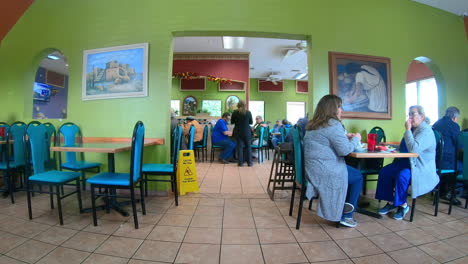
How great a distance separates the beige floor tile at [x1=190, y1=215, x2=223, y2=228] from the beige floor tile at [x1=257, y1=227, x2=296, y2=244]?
1.40 ft

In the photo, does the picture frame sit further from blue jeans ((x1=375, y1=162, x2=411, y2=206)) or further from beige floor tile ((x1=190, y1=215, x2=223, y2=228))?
blue jeans ((x1=375, y1=162, x2=411, y2=206))

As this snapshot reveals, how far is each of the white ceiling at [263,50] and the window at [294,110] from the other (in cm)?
215

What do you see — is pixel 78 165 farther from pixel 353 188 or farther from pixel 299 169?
pixel 353 188

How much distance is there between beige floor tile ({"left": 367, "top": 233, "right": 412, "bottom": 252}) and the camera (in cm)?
178

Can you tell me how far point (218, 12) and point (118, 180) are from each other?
8.38 feet

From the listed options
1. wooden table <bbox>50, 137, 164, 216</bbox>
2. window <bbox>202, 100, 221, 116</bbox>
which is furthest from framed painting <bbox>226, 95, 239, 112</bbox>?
wooden table <bbox>50, 137, 164, 216</bbox>

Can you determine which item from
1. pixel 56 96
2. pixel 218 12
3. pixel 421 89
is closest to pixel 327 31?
pixel 218 12

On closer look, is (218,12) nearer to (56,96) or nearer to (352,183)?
(352,183)

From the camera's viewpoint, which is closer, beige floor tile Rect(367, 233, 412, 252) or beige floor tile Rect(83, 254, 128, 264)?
beige floor tile Rect(83, 254, 128, 264)

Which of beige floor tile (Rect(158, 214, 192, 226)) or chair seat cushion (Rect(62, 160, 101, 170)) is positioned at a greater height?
chair seat cushion (Rect(62, 160, 101, 170))

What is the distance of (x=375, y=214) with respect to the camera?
2.37 m

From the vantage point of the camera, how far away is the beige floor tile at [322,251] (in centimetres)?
163

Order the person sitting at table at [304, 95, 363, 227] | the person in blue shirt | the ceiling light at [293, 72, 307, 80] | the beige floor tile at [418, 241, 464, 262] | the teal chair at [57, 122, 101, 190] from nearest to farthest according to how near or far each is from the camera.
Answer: the beige floor tile at [418, 241, 464, 262] → the person sitting at table at [304, 95, 363, 227] → the teal chair at [57, 122, 101, 190] → the person in blue shirt → the ceiling light at [293, 72, 307, 80]

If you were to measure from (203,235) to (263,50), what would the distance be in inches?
267
